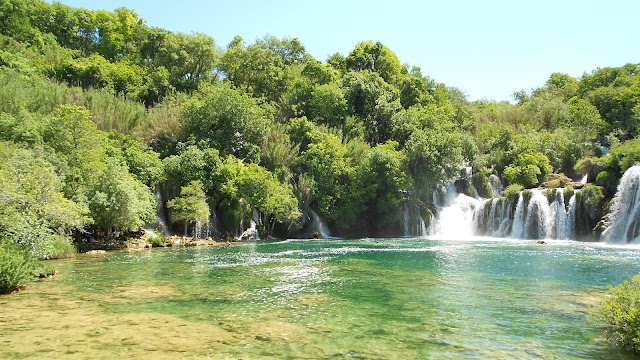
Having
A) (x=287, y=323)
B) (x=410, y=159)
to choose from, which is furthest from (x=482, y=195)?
(x=287, y=323)

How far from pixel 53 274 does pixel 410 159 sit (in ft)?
139

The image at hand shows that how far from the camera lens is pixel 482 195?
191 feet

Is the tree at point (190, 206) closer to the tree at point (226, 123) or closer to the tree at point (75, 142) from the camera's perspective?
the tree at point (75, 142)

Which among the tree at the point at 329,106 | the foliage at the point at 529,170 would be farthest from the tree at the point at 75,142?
the foliage at the point at 529,170

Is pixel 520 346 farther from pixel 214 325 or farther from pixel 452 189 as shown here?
pixel 452 189

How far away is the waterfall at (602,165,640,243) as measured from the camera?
124 feet

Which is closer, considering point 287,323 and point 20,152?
point 287,323

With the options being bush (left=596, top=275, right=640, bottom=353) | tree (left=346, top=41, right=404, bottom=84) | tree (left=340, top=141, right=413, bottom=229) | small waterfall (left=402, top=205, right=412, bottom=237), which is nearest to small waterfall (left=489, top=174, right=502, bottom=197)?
small waterfall (left=402, top=205, right=412, bottom=237)

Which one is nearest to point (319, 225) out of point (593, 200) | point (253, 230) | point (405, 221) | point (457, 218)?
point (253, 230)

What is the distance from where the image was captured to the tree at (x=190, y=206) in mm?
40938

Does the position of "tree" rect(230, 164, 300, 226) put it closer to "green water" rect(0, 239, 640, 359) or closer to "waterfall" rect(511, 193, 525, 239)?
"green water" rect(0, 239, 640, 359)

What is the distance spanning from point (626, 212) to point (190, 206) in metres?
38.8

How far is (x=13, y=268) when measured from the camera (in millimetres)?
16609

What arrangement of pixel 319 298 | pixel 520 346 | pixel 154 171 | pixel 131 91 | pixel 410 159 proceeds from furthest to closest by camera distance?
pixel 131 91
pixel 410 159
pixel 154 171
pixel 319 298
pixel 520 346
